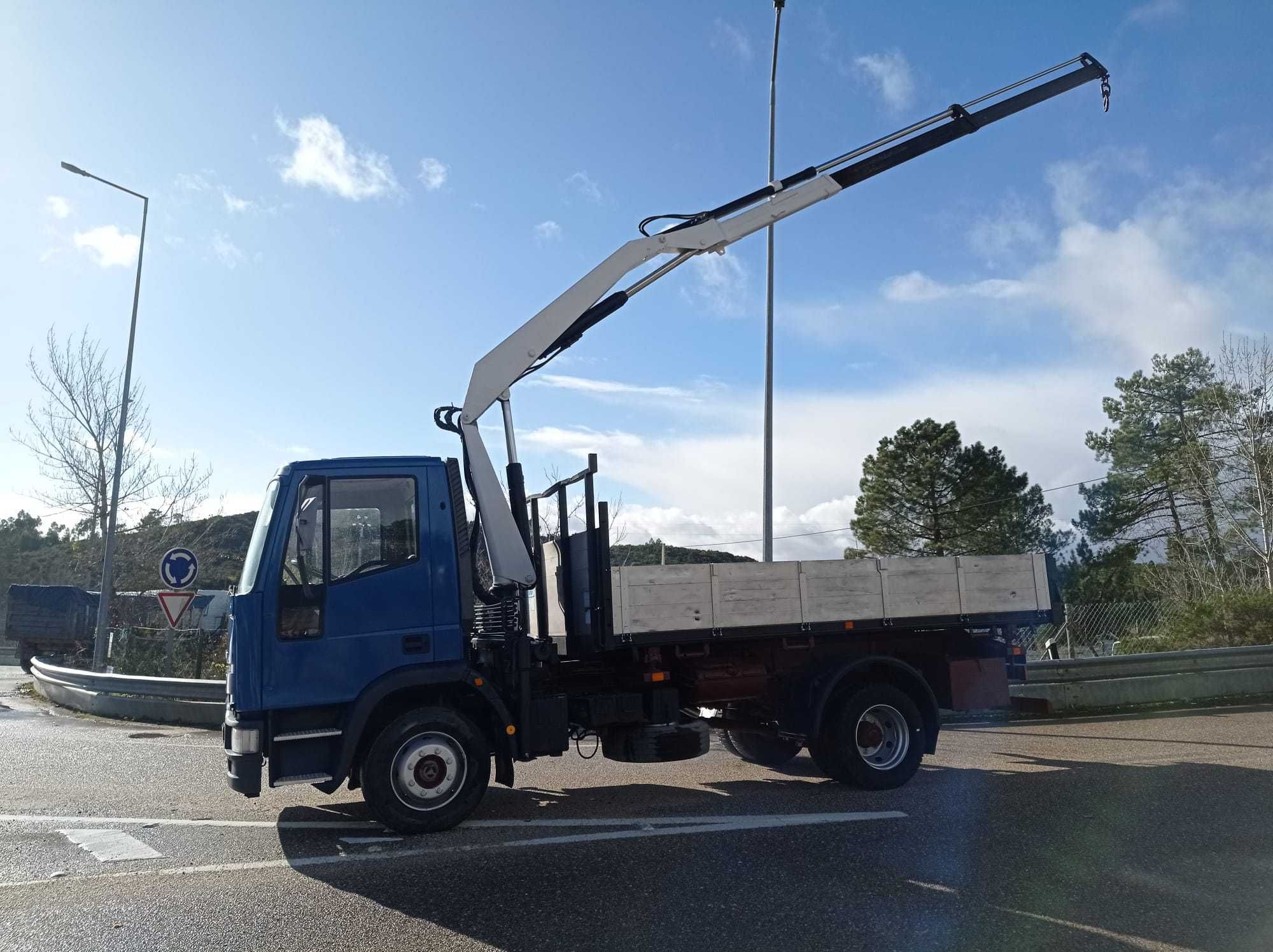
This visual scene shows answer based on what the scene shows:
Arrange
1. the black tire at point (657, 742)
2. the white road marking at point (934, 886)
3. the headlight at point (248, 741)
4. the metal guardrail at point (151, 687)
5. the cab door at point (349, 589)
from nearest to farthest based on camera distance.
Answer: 1. the white road marking at point (934, 886)
2. the headlight at point (248, 741)
3. the cab door at point (349, 589)
4. the black tire at point (657, 742)
5. the metal guardrail at point (151, 687)

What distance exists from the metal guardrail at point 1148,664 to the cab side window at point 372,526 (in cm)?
844

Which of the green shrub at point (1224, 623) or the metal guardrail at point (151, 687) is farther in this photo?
the green shrub at point (1224, 623)

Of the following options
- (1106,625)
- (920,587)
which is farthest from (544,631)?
(1106,625)

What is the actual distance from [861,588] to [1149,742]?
14.0ft

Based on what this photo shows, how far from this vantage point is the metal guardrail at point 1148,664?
1192cm

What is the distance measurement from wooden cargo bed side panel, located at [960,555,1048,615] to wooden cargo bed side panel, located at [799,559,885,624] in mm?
943

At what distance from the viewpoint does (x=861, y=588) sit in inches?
305

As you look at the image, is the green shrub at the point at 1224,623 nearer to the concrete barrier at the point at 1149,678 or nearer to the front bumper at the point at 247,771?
the concrete barrier at the point at 1149,678

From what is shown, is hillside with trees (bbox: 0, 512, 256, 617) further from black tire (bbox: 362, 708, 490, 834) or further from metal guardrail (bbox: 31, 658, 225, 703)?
black tire (bbox: 362, 708, 490, 834)

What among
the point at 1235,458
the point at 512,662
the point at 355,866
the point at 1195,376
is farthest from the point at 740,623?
the point at 1195,376

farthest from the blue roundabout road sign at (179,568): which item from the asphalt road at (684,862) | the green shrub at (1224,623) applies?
the green shrub at (1224,623)

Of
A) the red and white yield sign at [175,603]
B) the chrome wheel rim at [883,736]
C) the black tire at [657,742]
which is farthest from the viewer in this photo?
the red and white yield sign at [175,603]

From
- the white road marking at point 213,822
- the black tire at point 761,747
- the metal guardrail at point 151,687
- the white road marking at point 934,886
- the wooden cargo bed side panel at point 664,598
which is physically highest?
the wooden cargo bed side panel at point 664,598

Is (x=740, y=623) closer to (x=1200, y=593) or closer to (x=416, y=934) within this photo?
(x=416, y=934)
